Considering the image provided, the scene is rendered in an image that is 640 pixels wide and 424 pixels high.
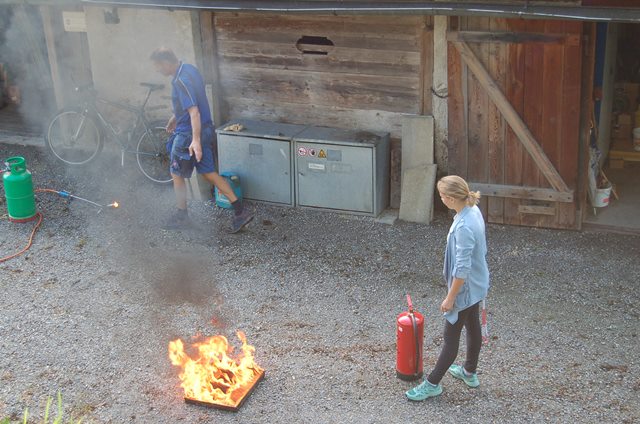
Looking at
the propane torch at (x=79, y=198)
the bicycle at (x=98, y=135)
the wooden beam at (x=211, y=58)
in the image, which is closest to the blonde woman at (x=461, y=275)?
the wooden beam at (x=211, y=58)

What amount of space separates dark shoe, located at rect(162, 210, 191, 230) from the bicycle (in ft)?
4.87

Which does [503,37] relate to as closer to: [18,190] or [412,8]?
[412,8]

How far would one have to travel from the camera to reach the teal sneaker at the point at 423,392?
20.2 feet

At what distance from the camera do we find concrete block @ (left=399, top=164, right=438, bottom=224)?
9312 millimetres

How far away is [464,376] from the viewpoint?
6344 millimetres

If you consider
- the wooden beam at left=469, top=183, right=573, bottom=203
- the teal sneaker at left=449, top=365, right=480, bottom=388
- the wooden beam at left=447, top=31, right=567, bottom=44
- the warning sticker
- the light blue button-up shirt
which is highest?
the wooden beam at left=447, top=31, right=567, bottom=44

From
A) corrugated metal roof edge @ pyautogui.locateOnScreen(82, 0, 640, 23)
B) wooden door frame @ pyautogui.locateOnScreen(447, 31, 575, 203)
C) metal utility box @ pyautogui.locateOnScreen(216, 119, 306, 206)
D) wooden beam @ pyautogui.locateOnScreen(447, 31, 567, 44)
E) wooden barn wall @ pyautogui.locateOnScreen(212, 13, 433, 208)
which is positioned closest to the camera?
corrugated metal roof edge @ pyautogui.locateOnScreen(82, 0, 640, 23)

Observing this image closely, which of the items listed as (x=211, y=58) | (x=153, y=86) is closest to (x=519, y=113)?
(x=211, y=58)

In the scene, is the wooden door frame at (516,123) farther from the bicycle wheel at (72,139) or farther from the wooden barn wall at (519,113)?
the bicycle wheel at (72,139)

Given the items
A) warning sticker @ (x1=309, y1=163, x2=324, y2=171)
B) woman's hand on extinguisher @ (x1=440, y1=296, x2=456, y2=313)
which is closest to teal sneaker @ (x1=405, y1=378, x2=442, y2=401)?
woman's hand on extinguisher @ (x1=440, y1=296, x2=456, y2=313)

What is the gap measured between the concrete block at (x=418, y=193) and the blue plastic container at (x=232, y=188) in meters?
1.93

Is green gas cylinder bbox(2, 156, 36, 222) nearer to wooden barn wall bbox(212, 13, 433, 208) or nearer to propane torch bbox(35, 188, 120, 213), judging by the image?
propane torch bbox(35, 188, 120, 213)

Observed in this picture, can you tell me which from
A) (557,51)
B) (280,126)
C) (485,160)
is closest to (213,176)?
(280,126)

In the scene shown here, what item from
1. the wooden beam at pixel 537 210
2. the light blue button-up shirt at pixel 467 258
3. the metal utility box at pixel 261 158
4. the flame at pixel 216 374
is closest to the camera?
the light blue button-up shirt at pixel 467 258
